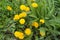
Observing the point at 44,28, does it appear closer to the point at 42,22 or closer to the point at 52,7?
the point at 42,22

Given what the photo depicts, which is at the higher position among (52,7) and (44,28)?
(52,7)

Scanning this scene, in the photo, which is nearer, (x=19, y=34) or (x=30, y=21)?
(x=19, y=34)

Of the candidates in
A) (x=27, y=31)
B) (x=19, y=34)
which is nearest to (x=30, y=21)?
(x=27, y=31)

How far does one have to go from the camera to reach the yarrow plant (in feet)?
11.0

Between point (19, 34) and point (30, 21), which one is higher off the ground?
point (30, 21)

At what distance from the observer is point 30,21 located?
11.1 feet

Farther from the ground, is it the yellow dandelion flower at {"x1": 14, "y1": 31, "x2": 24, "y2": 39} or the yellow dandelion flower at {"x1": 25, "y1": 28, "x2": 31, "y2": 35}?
the yellow dandelion flower at {"x1": 25, "y1": 28, "x2": 31, "y2": 35}

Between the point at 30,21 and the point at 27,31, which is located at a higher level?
the point at 30,21

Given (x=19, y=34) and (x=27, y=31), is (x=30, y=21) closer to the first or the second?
(x=27, y=31)

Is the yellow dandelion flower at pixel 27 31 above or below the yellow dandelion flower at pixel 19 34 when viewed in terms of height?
above

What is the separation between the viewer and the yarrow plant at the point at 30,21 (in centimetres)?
335

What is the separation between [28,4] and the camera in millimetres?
3588

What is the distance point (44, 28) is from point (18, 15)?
52 centimetres

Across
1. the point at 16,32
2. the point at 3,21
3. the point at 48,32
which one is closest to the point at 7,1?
the point at 3,21
